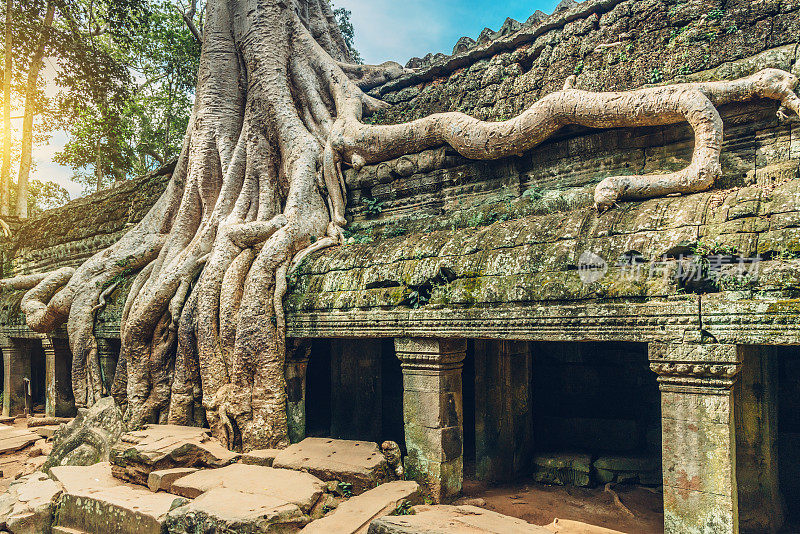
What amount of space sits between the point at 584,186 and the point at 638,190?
3.31 ft

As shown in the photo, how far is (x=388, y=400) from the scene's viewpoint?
7.38m

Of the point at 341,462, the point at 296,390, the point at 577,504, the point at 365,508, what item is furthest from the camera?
the point at 296,390

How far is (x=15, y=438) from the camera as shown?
816cm

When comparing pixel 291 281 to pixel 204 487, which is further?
pixel 291 281

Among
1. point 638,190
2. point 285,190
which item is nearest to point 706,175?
point 638,190

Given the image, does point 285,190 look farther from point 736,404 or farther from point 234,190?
point 736,404

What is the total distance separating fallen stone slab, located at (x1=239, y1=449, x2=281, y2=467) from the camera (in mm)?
5164

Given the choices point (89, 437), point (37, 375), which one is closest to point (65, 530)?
point (89, 437)

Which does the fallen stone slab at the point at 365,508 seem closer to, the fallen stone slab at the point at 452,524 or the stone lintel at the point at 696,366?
the fallen stone slab at the point at 452,524

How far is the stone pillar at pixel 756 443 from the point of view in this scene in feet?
12.9

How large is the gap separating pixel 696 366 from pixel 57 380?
10.4 m

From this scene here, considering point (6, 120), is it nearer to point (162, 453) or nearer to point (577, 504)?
point (162, 453)

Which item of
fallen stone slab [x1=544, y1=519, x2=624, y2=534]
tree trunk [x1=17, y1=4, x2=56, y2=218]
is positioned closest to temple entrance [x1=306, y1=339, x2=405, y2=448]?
fallen stone slab [x1=544, y1=519, x2=624, y2=534]

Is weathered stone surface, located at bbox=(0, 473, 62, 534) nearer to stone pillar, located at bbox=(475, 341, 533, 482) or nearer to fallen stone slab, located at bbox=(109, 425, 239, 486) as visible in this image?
fallen stone slab, located at bbox=(109, 425, 239, 486)
